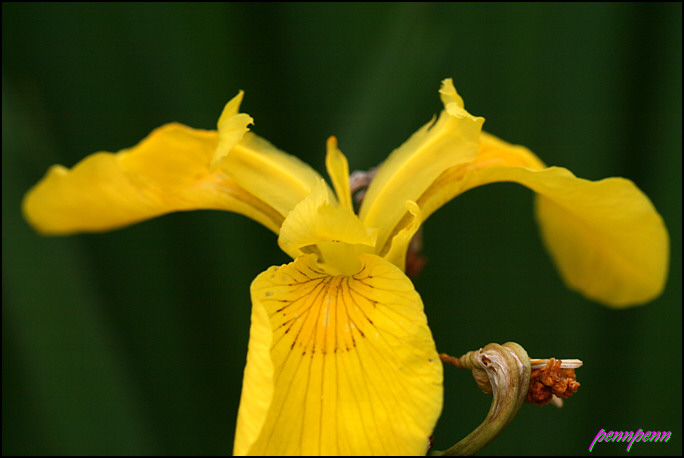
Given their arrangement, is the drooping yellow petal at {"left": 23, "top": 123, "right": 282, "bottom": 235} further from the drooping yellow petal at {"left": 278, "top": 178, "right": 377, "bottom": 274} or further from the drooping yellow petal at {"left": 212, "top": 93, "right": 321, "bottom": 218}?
the drooping yellow petal at {"left": 278, "top": 178, "right": 377, "bottom": 274}

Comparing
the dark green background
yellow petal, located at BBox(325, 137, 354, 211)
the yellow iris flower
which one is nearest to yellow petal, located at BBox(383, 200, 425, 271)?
the yellow iris flower

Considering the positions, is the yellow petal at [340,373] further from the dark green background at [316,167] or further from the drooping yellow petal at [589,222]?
the dark green background at [316,167]

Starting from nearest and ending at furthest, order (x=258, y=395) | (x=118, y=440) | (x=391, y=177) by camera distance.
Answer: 1. (x=258, y=395)
2. (x=391, y=177)
3. (x=118, y=440)

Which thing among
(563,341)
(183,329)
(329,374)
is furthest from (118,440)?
(563,341)

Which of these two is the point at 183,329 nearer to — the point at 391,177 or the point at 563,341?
the point at 391,177

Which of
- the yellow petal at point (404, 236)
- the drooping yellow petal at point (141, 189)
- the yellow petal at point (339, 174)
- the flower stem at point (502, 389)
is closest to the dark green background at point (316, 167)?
the drooping yellow petal at point (141, 189)
